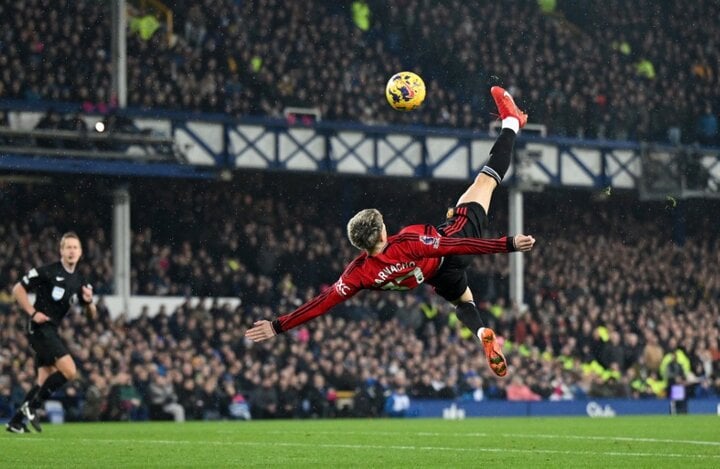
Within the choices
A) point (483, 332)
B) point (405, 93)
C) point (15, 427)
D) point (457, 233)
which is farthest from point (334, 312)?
point (457, 233)

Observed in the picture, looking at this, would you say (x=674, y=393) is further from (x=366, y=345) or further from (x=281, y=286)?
(x=281, y=286)

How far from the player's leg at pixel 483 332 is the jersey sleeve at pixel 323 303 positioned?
1.36 m

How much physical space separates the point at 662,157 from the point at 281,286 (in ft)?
35.7

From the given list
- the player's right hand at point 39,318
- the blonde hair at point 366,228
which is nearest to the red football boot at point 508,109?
the blonde hair at point 366,228

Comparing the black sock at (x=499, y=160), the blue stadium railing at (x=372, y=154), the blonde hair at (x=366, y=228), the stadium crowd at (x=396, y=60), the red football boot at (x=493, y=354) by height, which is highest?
the stadium crowd at (x=396, y=60)

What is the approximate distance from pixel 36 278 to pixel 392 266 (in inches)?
211

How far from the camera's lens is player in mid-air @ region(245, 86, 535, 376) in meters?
10.6

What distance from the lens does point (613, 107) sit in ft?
110

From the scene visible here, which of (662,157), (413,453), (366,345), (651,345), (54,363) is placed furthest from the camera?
(662,157)

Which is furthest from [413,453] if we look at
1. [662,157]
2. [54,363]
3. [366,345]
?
[662,157]

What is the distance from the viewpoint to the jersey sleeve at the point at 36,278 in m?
14.7

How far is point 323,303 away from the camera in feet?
36.1

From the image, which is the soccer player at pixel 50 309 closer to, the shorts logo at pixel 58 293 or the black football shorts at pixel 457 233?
the shorts logo at pixel 58 293

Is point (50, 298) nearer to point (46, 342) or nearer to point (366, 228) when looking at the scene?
point (46, 342)
